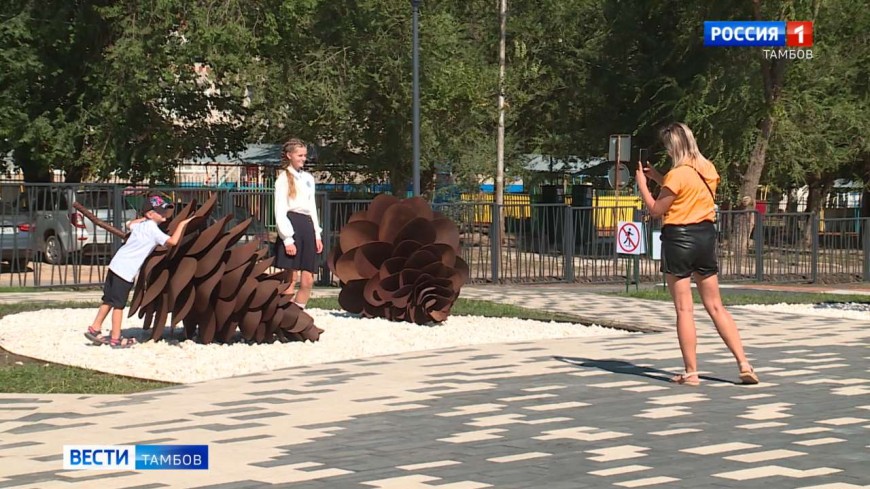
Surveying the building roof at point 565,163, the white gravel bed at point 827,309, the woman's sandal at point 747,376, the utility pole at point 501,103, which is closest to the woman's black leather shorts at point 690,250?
the woman's sandal at point 747,376

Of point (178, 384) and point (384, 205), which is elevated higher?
point (384, 205)

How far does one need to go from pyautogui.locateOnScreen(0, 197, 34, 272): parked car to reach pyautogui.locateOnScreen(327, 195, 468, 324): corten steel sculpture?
26.2 feet

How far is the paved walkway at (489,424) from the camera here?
7.61 meters

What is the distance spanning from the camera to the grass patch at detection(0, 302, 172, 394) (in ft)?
35.9

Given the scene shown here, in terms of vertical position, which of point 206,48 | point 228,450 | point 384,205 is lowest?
point 228,450

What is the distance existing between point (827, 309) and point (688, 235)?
8730 millimetres

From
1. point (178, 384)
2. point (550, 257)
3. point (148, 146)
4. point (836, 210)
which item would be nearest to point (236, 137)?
point (148, 146)

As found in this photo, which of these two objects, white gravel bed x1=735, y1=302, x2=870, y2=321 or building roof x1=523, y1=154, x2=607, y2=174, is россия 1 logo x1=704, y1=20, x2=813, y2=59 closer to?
building roof x1=523, y1=154, x2=607, y2=174

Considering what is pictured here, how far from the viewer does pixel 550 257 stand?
85.5 ft

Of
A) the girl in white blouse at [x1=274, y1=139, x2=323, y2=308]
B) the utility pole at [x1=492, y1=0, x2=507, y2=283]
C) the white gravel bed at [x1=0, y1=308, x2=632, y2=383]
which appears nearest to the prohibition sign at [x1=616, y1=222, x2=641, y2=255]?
the white gravel bed at [x1=0, y1=308, x2=632, y2=383]

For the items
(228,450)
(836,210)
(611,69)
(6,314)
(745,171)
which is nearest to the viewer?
(228,450)

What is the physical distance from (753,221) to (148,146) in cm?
1824

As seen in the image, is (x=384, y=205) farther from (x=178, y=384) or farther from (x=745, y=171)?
(x=745, y=171)

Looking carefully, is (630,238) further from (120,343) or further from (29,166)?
(29,166)
